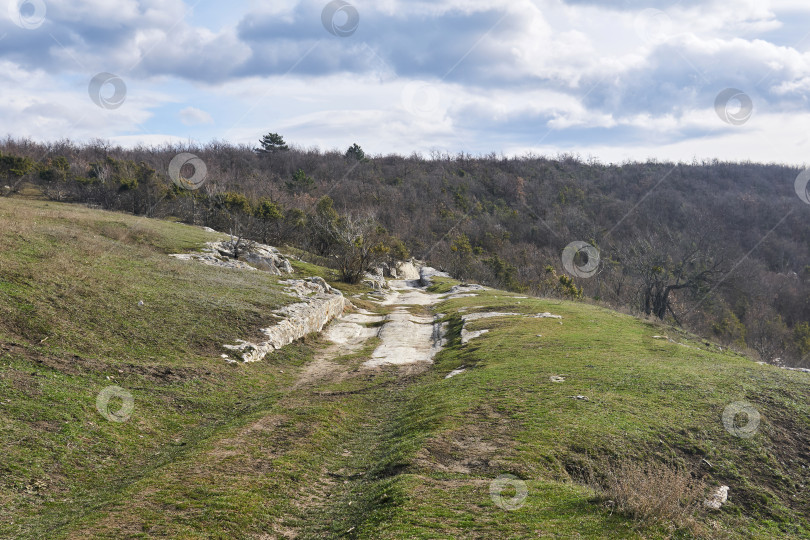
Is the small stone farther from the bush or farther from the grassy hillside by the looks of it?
the bush

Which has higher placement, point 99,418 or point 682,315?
point 99,418

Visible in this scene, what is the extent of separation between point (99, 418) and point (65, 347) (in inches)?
199

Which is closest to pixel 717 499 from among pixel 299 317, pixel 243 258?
pixel 299 317

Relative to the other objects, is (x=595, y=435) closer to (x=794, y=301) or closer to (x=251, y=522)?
(x=251, y=522)

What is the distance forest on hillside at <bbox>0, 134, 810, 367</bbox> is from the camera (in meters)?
74.7

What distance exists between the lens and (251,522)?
10062 mm

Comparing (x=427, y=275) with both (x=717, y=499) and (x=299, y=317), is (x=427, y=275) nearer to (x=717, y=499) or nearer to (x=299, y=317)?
(x=299, y=317)

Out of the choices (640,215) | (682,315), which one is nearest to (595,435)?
(682,315)

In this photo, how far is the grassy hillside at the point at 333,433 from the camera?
9891 millimetres

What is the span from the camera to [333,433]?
1608cm

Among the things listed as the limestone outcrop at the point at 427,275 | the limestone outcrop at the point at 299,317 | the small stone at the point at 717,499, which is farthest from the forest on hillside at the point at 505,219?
the small stone at the point at 717,499

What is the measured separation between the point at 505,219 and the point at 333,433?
13996 centimetres

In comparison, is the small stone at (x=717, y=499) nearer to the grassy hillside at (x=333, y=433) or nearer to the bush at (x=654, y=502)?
the grassy hillside at (x=333, y=433)

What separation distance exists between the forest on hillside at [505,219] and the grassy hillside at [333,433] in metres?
33.4
